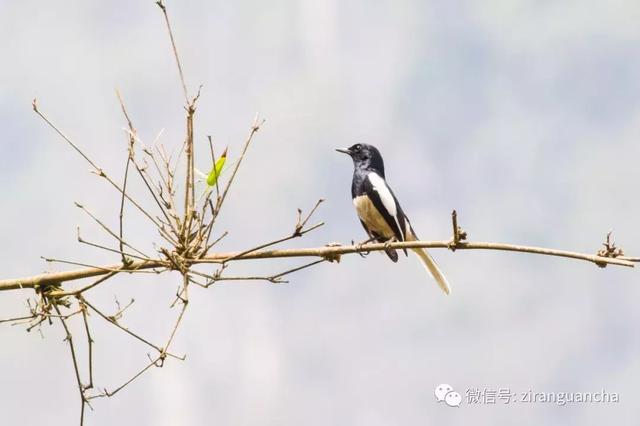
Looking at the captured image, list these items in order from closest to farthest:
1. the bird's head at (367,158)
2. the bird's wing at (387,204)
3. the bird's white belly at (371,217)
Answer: the bird's wing at (387,204), the bird's white belly at (371,217), the bird's head at (367,158)

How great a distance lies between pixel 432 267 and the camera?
22.2 feet

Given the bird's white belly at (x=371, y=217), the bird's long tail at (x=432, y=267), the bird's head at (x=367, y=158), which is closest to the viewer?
the bird's long tail at (x=432, y=267)

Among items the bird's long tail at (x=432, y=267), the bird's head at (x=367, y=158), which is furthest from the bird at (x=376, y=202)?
the bird's long tail at (x=432, y=267)

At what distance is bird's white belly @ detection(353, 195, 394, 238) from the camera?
777 cm

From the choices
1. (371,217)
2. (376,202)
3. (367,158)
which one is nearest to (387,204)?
(376,202)

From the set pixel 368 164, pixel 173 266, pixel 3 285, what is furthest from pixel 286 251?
pixel 368 164

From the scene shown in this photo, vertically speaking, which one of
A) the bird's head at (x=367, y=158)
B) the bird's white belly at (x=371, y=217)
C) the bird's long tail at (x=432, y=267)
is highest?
the bird's head at (x=367, y=158)

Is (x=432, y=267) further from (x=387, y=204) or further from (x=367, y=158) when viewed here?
(x=367, y=158)

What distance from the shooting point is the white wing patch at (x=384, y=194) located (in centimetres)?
764

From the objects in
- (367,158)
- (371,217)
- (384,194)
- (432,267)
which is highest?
(367,158)

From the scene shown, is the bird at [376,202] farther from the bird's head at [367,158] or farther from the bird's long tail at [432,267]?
the bird's long tail at [432,267]

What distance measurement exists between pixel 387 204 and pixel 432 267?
1119 mm

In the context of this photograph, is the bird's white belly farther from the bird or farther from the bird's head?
the bird's head

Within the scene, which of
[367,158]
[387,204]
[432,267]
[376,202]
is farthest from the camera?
[367,158]
